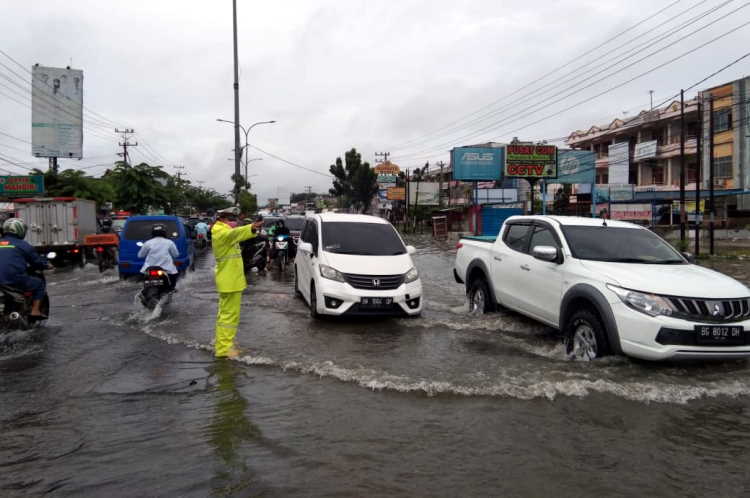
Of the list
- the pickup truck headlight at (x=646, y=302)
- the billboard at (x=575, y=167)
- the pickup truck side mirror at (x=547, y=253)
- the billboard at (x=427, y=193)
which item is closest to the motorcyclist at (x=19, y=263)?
the pickup truck side mirror at (x=547, y=253)

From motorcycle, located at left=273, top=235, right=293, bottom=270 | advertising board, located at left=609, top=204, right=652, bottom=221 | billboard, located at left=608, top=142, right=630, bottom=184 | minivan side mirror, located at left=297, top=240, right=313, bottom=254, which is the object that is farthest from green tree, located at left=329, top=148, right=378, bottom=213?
minivan side mirror, located at left=297, top=240, right=313, bottom=254

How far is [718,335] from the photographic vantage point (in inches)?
211

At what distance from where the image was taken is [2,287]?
7250 mm

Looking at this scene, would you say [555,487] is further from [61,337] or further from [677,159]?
[677,159]

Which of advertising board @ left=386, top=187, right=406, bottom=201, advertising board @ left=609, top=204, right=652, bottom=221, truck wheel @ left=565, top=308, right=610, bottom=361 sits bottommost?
truck wheel @ left=565, top=308, right=610, bottom=361

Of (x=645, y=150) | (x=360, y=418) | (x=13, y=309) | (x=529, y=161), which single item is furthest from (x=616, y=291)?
(x=645, y=150)

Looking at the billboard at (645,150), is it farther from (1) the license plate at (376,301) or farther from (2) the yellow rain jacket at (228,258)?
(2) the yellow rain jacket at (228,258)

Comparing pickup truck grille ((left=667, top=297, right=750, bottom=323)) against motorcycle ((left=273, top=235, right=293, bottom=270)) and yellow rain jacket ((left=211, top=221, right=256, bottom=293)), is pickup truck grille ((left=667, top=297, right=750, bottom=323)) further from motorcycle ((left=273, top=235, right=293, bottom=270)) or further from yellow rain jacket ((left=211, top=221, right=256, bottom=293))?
motorcycle ((left=273, top=235, right=293, bottom=270))

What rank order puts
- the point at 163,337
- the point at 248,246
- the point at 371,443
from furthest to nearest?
the point at 248,246, the point at 163,337, the point at 371,443

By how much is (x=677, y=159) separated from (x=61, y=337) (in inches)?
1671

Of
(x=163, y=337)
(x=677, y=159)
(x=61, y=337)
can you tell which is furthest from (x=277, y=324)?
(x=677, y=159)

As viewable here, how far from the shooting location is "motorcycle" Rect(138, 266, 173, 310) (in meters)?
8.92

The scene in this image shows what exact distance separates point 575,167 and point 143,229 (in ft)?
116

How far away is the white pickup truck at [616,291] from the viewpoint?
5.39 m
